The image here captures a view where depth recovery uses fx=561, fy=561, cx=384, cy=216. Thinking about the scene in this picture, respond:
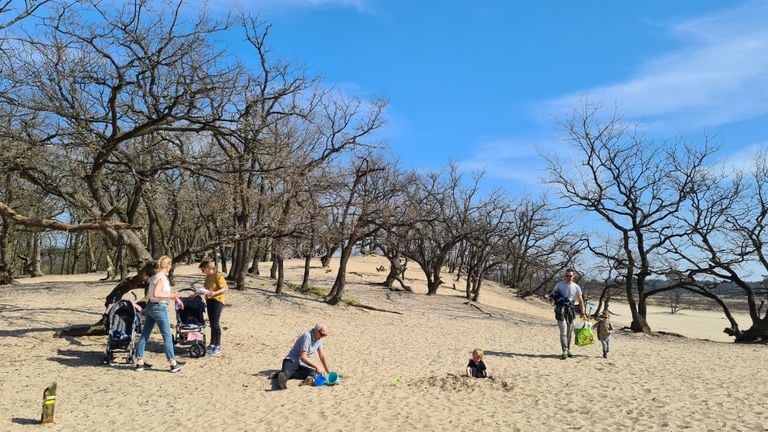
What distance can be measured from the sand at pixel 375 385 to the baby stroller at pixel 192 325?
0.30 metres

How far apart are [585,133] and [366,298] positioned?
1138 cm

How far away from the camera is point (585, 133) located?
2178cm

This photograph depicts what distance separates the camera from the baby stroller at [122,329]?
31.1 feet

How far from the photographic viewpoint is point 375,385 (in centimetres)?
916

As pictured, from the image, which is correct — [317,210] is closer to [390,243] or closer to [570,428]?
[390,243]

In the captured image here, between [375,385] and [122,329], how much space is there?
4.45m

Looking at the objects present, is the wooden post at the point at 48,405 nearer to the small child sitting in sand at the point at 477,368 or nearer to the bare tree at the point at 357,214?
the small child sitting in sand at the point at 477,368

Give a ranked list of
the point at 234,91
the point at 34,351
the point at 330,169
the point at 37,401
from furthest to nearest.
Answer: the point at 330,169
the point at 234,91
the point at 34,351
the point at 37,401

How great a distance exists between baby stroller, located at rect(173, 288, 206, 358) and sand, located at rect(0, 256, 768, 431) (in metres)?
0.30

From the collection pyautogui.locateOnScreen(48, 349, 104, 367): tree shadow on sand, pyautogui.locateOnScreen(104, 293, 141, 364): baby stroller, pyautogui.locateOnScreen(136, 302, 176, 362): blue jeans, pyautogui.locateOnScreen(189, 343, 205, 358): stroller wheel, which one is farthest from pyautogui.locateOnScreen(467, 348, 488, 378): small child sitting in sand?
pyautogui.locateOnScreen(48, 349, 104, 367): tree shadow on sand

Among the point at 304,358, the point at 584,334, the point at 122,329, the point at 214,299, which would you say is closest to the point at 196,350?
the point at 214,299

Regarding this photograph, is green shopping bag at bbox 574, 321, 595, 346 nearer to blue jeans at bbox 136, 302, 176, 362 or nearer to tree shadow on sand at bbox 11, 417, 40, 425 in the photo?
blue jeans at bbox 136, 302, 176, 362

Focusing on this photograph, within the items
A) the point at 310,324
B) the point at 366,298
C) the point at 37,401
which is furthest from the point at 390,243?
the point at 37,401

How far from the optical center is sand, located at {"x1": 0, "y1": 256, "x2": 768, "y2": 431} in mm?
7070
